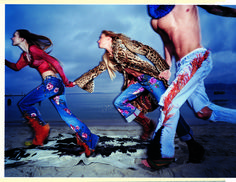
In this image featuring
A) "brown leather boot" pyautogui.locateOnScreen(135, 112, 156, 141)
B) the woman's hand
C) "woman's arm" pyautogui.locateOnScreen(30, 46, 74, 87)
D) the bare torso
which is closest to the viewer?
the bare torso

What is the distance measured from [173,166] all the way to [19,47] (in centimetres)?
→ 237

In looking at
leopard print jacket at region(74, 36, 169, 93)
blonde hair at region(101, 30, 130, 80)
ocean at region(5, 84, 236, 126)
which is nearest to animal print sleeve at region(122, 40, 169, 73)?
leopard print jacket at region(74, 36, 169, 93)

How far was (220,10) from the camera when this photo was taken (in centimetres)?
227

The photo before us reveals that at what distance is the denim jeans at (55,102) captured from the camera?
2461 millimetres

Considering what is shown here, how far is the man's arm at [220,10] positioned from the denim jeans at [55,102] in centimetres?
202

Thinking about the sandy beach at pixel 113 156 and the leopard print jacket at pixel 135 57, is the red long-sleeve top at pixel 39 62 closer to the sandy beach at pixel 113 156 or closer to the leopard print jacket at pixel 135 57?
the leopard print jacket at pixel 135 57

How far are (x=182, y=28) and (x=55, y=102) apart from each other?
1813 mm

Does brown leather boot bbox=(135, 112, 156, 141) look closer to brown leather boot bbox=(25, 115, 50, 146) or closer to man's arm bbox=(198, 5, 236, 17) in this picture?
brown leather boot bbox=(25, 115, 50, 146)

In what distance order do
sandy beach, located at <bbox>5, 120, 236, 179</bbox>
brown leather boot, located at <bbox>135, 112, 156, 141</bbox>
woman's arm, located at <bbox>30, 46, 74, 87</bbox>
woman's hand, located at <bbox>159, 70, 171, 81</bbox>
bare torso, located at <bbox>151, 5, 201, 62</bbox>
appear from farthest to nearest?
brown leather boot, located at <bbox>135, 112, 156, 141</bbox> < woman's arm, located at <bbox>30, 46, 74, 87</bbox> < woman's hand, located at <bbox>159, 70, 171, 81</bbox> < bare torso, located at <bbox>151, 5, 201, 62</bbox> < sandy beach, located at <bbox>5, 120, 236, 179</bbox>

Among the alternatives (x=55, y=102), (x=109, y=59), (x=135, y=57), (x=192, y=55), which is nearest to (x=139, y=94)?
(x=135, y=57)

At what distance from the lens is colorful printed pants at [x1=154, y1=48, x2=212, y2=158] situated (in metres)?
2.15

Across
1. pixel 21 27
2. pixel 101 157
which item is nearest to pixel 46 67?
pixel 21 27

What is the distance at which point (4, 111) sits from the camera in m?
2.47

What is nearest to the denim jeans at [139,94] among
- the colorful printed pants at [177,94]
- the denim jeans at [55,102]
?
the colorful printed pants at [177,94]
